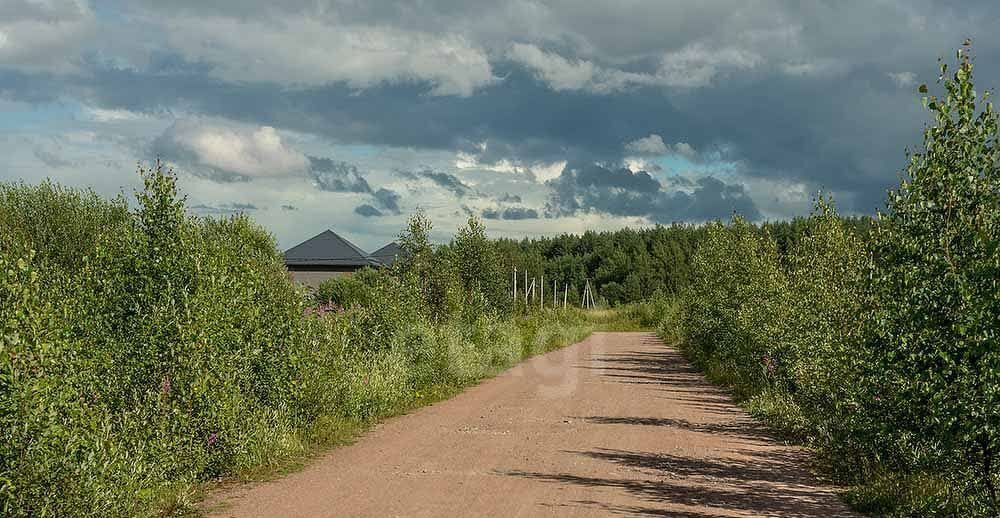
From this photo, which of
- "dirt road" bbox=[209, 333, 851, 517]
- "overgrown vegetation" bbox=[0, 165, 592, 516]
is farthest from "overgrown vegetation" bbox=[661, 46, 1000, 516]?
"overgrown vegetation" bbox=[0, 165, 592, 516]

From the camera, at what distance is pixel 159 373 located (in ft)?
33.1

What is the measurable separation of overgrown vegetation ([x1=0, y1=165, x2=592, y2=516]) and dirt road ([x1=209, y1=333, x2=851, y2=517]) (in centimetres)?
75

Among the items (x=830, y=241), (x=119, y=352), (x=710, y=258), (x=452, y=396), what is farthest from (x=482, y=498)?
(x=710, y=258)

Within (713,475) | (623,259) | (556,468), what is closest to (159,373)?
(556,468)

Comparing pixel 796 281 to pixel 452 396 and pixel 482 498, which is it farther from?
pixel 482 498

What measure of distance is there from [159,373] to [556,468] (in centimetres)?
516

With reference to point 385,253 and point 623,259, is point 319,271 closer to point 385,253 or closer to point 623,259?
point 385,253

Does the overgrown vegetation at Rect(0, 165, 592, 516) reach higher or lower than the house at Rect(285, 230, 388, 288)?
lower

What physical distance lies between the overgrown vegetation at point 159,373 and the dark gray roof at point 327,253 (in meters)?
49.6

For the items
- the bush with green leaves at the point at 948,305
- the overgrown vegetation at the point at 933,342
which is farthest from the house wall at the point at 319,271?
the bush with green leaves at the point at 948,305

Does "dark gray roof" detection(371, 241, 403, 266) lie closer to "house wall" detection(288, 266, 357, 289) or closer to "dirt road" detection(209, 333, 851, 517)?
"house wall" detection(288, 266, 357, 289)

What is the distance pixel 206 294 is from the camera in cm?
1051

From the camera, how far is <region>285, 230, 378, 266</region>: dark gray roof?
68.1m

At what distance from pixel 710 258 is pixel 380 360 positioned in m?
13.1
